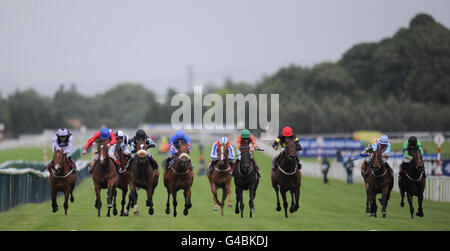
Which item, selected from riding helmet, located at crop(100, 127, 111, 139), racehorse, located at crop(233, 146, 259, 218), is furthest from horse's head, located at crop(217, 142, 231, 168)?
riding helmet, located at crop(100, 127, 111, 139)

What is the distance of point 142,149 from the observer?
17.6 metres

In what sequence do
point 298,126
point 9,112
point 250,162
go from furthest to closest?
1. point 9,112
2. point 298,126
3. point 250,162

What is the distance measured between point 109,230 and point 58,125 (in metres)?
105

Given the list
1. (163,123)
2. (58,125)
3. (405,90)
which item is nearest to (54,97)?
(163,123)

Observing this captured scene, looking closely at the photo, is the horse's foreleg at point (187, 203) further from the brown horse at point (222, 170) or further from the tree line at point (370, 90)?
the tree line at point (370, 90)

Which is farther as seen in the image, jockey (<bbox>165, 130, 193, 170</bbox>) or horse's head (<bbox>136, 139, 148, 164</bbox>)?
jockey (<bbox>165, 130, 193, 170</bbox>)

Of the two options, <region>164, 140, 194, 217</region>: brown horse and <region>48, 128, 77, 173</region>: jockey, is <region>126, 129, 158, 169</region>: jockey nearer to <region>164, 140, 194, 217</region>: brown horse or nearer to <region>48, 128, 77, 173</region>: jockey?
<region>164, 140, 194, 217</region>: brown horse

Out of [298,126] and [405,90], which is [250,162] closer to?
[298,126]

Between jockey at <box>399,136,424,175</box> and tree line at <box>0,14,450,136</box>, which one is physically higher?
tree line at <box>0,14,450,136</box>

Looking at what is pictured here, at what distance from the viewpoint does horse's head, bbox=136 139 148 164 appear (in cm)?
1755

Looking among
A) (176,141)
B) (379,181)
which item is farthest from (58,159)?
(379,181)

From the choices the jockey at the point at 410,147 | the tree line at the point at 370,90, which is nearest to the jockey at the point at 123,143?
the jockey at the point at 410,147

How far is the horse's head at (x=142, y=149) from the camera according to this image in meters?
17.5
